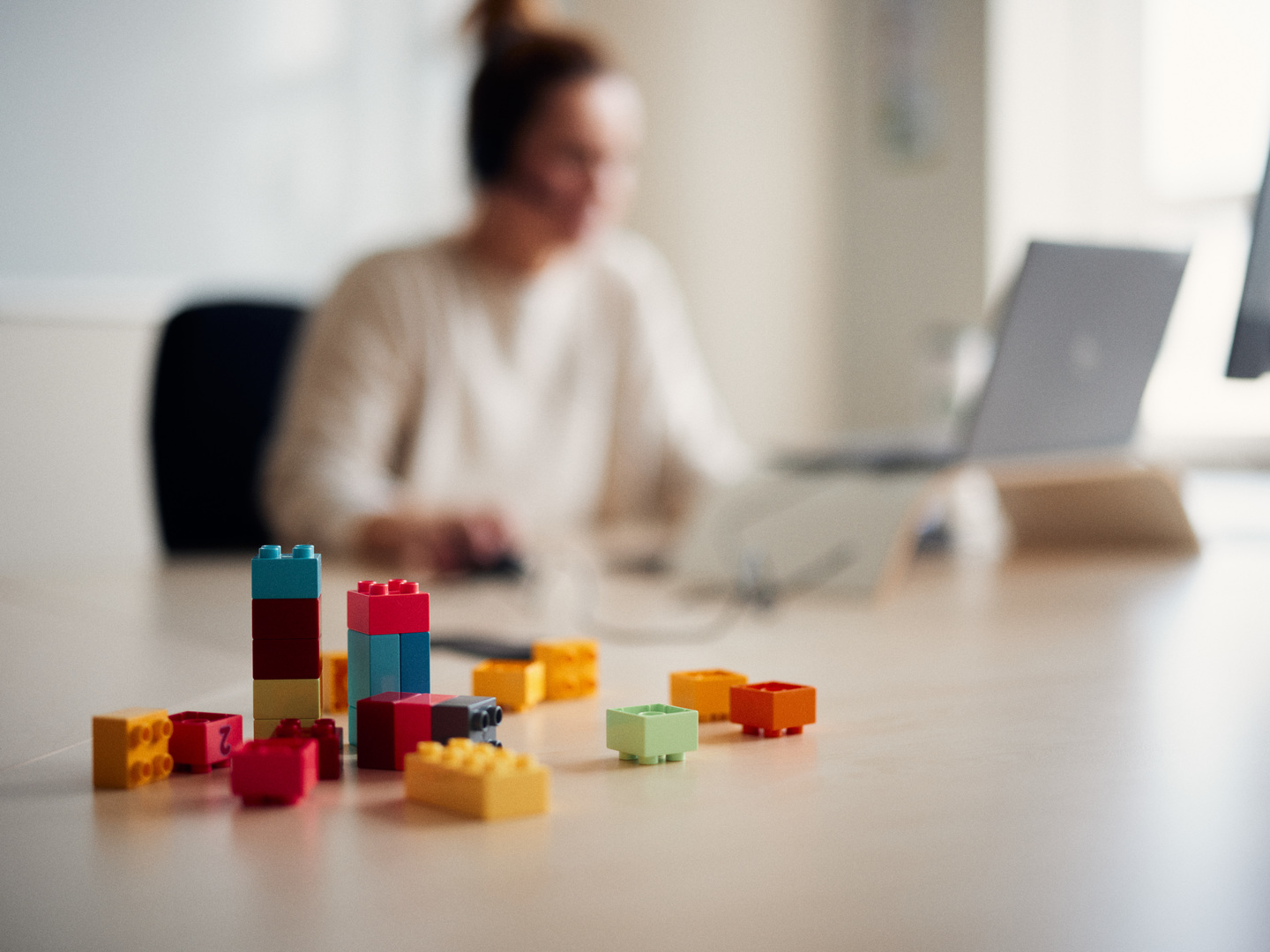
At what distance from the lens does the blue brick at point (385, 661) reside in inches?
20.4

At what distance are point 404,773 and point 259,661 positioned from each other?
85mm

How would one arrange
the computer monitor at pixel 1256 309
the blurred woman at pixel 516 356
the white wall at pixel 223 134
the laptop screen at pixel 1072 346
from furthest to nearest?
the white wall at pixel 223 134 → the blurred woman at pixel 516 356 → the laptop screen at pixel 1072 346 → the computer monitor at pixel 1256 309

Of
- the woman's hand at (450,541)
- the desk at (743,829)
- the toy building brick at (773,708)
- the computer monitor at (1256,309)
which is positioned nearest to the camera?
the desk at (743,829)

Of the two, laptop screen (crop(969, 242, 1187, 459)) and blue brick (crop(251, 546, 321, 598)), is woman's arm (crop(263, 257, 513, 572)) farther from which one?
blue brick (crop(251, 546, 321, 598))

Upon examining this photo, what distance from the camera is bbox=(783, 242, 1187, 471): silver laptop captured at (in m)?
1.04

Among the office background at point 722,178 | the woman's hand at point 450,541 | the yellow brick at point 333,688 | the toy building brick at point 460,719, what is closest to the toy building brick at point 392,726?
the toy building brick at point 460,719

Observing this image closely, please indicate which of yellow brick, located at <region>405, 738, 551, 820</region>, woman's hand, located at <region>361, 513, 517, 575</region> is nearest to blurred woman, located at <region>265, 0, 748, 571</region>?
woman's hand, located at <region>361, 513, 517, 575</region>

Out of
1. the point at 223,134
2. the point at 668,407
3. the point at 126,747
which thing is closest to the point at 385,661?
the point at 126,747

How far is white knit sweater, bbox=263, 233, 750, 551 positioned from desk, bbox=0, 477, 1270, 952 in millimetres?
744

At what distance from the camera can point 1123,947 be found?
33cm

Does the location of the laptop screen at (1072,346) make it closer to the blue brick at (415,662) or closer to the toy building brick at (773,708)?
the toy building brick at (773,708)

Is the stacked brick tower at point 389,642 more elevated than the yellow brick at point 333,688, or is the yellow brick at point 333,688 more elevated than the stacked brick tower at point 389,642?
the stacked brick tower at point 389,642

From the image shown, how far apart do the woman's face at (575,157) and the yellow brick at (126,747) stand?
127cm

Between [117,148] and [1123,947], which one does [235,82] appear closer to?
[117,148]
